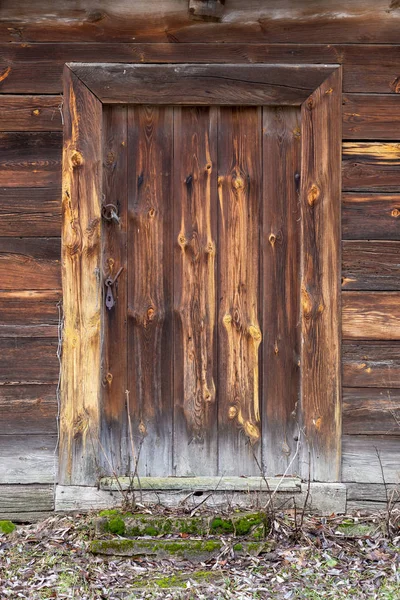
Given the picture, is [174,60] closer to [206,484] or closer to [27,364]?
[27,364]

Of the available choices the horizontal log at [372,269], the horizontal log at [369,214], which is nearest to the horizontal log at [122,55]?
the horizontal log at [369,214]

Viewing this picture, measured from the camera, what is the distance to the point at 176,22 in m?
4.07

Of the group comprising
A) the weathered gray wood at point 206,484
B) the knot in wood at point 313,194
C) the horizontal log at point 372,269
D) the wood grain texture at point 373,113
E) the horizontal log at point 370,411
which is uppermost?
the wood grain texture at point 373,113

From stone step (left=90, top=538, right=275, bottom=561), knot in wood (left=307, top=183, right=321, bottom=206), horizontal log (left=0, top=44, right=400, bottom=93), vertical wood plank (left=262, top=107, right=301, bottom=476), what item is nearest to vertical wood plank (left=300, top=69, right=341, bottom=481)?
knot in wood (left=307, top=183, right=321, bottom=206)

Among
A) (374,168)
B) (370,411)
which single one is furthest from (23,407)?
(374,168)

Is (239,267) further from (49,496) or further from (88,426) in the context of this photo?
(49,496)

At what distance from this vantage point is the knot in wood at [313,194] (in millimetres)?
4082

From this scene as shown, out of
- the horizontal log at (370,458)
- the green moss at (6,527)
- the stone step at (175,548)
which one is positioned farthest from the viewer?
the horizontal log at (370,458)

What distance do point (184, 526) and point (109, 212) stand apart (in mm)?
1791

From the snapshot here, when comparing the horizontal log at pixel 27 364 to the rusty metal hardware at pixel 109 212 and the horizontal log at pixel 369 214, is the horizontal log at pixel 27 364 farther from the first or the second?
the horizontal log at pixel 369 214

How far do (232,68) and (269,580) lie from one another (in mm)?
2710

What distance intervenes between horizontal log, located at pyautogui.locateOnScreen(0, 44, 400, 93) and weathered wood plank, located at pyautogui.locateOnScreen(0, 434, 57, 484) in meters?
1.97

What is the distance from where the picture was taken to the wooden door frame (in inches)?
160

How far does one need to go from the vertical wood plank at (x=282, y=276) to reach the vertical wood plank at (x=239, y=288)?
2.3 inches
